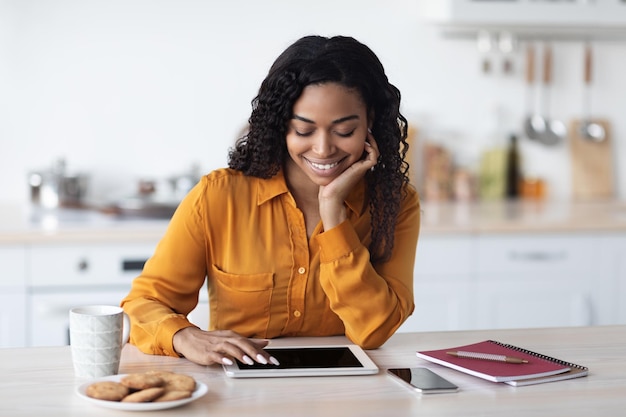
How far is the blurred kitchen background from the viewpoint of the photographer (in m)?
3.18

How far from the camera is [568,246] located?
330 centimetres

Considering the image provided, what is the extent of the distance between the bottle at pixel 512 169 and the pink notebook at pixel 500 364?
7.44 ft

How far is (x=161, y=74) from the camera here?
366 cm

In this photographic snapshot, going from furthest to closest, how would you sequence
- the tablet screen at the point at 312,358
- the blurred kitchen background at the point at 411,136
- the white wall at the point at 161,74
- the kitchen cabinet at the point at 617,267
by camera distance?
1. the white wall at the point at 161,74
2. the kitchen cabinet at the point at 617,267
3. the blurred kitchen background at the point at 411,136
4. the tablet screen at the point at 312,358

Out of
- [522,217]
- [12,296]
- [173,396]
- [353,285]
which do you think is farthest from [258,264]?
[522,217]

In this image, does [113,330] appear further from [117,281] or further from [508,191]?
[508,191]

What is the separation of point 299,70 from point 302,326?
1.79 ft

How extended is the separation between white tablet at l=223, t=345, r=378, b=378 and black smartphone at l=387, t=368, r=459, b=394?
47mm

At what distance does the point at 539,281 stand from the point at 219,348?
1951mm

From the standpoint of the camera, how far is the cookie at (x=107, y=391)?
1.36 metres

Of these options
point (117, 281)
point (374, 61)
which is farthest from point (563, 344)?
point (117, 281)

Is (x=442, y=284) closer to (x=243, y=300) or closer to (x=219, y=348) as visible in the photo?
(x=243, y=300)

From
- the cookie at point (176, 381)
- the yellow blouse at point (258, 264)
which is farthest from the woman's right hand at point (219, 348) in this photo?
the yellow blouse at point (258, 264)

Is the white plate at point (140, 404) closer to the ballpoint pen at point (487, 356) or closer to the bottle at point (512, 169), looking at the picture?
the ballpoint pen at point (487, 356)
